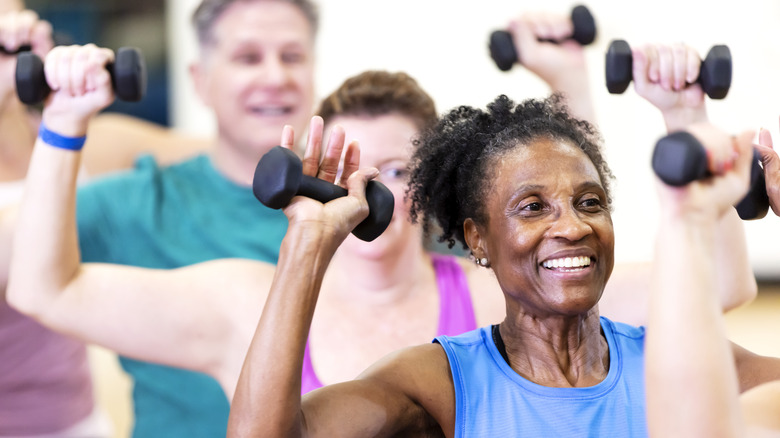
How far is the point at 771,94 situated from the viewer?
11.2 ft

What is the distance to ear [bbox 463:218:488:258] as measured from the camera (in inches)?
58.7

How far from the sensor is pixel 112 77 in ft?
5.89

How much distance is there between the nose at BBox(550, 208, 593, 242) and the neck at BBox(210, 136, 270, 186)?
1.23 m

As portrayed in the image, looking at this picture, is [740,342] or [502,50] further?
[740,342]

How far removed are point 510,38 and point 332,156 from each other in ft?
2.65

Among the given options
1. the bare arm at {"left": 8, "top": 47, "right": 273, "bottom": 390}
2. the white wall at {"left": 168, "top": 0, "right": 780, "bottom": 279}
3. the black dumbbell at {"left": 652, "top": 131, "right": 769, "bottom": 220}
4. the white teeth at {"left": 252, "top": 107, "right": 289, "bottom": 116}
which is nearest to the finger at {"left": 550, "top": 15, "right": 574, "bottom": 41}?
the white teeth at {"left": 252, "top": 107, "right": 289, "bottom": 116}

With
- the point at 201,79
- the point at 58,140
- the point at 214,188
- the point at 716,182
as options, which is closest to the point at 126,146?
the point at 201,79

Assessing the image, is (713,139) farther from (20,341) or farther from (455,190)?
(20,341)

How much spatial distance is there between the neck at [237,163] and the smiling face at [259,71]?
2 centimetres

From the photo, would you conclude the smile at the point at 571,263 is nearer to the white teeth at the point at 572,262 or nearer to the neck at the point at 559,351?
the white teeth at the point at 572,262

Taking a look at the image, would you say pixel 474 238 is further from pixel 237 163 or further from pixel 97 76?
pixel 237 163

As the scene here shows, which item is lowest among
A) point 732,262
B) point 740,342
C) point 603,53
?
point 740,342

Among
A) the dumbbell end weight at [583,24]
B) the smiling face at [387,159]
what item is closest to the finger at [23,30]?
the smiling face at [387,159]

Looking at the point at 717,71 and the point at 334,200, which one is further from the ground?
the point at 717,71
